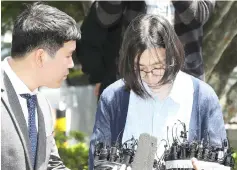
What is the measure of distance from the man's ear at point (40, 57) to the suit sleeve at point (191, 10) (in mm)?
1449

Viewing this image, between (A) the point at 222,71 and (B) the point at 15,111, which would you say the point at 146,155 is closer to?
(B) the point at 15,111

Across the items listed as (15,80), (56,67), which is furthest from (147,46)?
Result: (15,80)

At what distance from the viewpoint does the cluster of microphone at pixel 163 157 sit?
3408 mm

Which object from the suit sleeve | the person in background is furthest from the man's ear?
the suit sleeve

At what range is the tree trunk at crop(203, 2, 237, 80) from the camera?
5992 millimetres

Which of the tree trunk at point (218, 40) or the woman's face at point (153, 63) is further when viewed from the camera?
the tree trunk at point (218, 40)

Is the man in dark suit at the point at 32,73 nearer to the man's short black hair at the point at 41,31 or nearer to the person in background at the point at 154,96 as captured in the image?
the man's short black hair at the point at 41,31

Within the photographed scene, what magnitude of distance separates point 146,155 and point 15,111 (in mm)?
690

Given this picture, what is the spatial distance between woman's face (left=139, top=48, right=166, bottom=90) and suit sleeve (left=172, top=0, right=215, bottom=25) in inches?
47.6

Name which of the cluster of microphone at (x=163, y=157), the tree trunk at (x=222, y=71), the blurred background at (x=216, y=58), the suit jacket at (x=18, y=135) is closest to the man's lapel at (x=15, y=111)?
the suit jacket at (x=18, y=135)

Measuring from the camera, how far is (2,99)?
355cm

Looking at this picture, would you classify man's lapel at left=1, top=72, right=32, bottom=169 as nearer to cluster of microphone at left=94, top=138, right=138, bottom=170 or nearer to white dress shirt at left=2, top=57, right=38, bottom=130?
white dress shirt at left=2, top=57, right=38, bottom=130

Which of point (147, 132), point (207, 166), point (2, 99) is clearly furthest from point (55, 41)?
point (207, 166)

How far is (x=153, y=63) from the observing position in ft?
12.0
